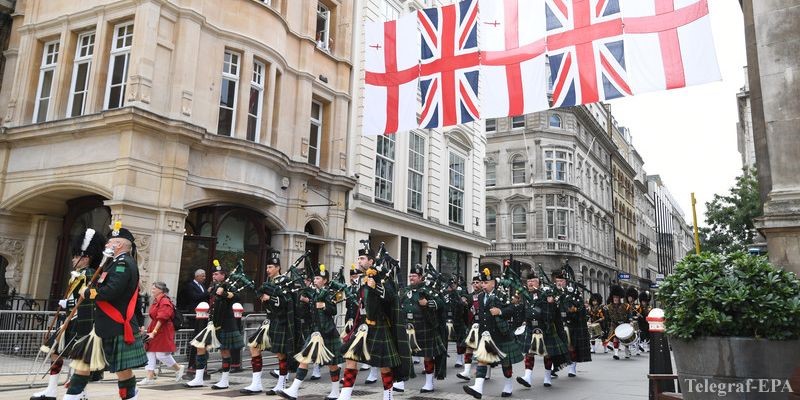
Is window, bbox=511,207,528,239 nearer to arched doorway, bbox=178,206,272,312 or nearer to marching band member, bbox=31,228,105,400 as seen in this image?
A: arched doorway, bbox=178,206,272,312

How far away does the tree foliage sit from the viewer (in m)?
30.6

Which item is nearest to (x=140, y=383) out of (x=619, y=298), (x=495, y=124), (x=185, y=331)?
(x=185, y=331)

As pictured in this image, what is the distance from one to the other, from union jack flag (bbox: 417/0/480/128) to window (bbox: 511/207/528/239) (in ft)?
114

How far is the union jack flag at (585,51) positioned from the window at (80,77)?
41.0ft

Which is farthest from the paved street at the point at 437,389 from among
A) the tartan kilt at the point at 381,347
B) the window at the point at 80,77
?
the window at the point at 80,77

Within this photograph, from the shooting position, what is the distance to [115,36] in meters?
15.6

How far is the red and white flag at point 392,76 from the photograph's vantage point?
560 inches

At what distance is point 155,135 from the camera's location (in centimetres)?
1448

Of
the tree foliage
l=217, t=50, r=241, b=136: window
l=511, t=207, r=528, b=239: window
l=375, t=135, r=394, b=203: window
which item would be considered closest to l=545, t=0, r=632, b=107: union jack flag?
l=217, t=50, r=241, b=136: window

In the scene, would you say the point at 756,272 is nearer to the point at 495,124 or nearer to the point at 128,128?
the point at 128,128

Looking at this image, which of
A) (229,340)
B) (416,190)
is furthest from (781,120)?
(416,190)

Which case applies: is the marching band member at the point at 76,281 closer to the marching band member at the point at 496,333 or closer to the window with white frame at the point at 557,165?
the marching band member at the point at 496,333

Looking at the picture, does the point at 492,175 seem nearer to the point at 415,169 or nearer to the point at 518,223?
the point at 518,223

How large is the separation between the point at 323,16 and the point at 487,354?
51.0 feet
